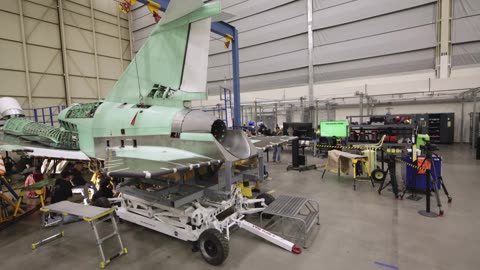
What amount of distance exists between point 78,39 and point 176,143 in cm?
1865

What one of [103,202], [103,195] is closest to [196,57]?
[103,202]

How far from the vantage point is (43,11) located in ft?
51.2

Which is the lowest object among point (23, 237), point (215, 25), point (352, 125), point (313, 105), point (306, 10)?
point (23, 237)

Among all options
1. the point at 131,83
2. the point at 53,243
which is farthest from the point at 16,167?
the point at 131,83

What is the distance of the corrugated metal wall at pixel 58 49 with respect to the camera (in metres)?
14.2

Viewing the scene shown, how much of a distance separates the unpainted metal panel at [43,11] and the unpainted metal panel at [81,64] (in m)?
2.27

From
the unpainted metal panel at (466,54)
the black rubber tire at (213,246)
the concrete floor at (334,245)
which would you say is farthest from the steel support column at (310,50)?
the black rubber tire at (213,246)

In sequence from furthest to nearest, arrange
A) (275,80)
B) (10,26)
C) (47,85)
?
(275,80)
(47,85)
(10,26)

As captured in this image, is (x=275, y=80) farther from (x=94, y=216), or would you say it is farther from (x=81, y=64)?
(x=94, y=216)

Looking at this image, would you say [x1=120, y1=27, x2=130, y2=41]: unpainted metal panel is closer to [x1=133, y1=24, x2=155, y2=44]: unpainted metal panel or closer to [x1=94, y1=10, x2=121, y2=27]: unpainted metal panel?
[x1=133, y1=24, x2=155, y2=44]: unpainted metal panel

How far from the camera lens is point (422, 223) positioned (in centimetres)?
430

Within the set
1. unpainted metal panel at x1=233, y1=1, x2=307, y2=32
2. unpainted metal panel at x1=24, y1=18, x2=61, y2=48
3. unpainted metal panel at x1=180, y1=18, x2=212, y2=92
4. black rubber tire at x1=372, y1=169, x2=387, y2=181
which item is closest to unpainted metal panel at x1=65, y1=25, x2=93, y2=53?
unpainted metal panel at x1=24, y1=18, x2=61, y2=48

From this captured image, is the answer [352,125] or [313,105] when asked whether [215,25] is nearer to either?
[352,125]

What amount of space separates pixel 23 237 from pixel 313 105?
14.1 meters
